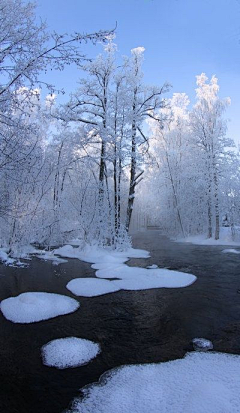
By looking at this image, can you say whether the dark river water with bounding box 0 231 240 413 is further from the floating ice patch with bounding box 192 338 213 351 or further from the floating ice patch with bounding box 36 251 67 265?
the floating ice patch with bounding box 36 251 67 265

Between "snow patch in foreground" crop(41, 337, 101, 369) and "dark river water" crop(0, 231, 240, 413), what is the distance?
109mm

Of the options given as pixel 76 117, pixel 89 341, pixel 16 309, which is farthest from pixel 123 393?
pixel 76 117

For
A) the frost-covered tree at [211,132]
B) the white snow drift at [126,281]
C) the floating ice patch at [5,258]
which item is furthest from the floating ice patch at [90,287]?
the frost-covered tree at [211,132]

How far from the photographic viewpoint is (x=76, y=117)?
47.1ft

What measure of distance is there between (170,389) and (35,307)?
350 centimetres

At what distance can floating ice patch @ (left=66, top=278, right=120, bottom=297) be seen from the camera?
680cm

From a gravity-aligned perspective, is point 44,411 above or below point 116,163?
below

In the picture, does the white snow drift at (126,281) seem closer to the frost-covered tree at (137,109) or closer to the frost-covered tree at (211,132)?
the frost-covered tree at (137,109)

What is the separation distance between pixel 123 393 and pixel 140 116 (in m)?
14.6

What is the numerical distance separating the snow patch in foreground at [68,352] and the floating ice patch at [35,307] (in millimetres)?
1235

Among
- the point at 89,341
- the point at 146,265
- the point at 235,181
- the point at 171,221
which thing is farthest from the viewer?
the point at 171,221

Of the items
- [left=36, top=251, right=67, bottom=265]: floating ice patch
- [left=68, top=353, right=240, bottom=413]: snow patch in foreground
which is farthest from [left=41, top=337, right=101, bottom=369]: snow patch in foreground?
[left=36, top=251, right=67, bottom=265]: floating ice patch

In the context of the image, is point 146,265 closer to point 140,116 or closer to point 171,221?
point 140,116

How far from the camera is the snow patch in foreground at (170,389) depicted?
8.51ft
